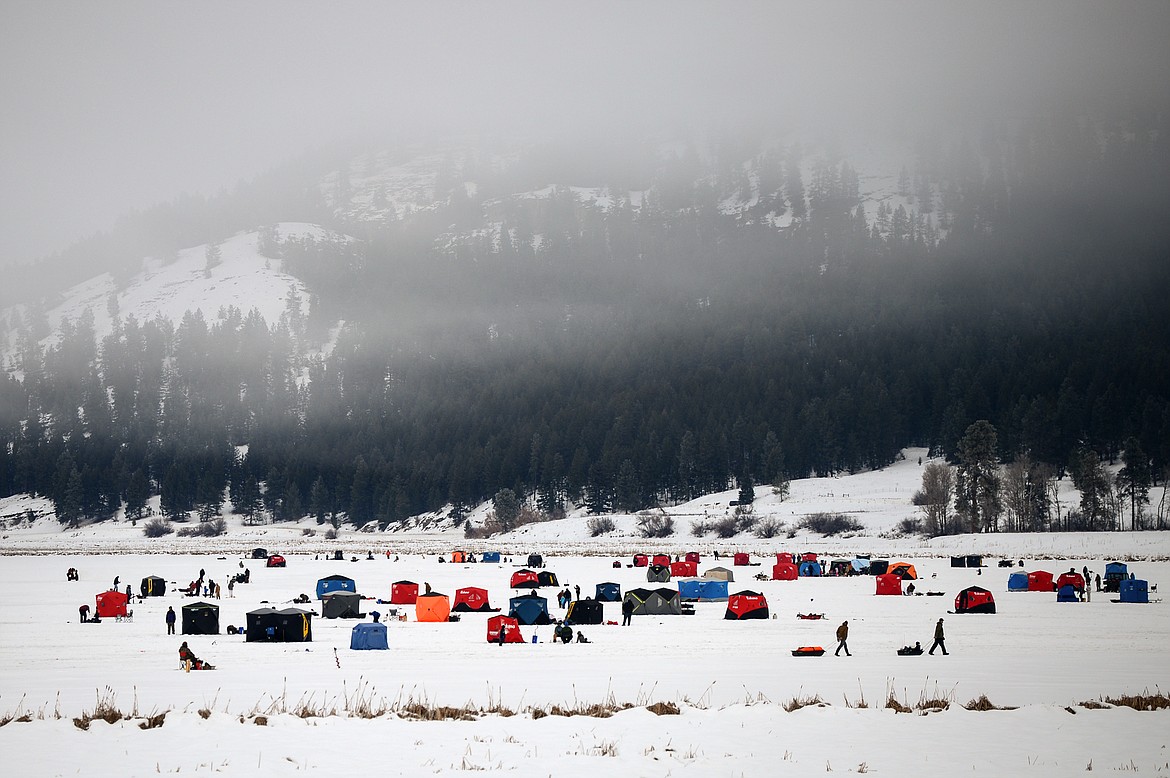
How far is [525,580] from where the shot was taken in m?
48.6

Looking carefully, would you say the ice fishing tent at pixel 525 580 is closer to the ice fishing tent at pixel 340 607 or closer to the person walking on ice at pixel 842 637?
the ice fishing tent at pixel 340 607

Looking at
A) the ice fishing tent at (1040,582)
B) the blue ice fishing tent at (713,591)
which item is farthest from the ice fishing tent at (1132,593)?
the blue ice fishing tent at (713,591)

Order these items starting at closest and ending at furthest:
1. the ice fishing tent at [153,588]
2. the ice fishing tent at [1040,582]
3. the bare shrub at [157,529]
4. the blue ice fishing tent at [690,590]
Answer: the blue ice fishing tent at [690,590], the ice fishing tent at [153,588], the ice fishing tent at [1040,582], the bare shrub at [157,529]

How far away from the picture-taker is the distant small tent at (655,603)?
126ft

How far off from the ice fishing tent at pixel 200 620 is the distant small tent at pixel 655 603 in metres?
16.0

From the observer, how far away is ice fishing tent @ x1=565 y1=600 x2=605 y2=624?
34719 millimetres

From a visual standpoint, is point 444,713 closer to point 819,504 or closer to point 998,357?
point 819,504

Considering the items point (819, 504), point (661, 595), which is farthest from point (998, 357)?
point (661, 595)

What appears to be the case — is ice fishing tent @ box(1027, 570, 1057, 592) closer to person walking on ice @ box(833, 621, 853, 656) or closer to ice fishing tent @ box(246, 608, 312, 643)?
person walking on ice @ box(833, 621, 853, 656)

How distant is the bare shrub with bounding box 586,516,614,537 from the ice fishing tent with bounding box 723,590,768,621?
7296 cm

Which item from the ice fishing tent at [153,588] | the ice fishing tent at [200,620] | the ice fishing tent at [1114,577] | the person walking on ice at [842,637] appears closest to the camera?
the person walking on ice at [842,637]

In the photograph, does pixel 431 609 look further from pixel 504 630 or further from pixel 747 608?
pixel 747 608

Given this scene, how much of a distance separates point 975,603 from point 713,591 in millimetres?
12286

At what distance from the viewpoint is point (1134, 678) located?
21.8 m
